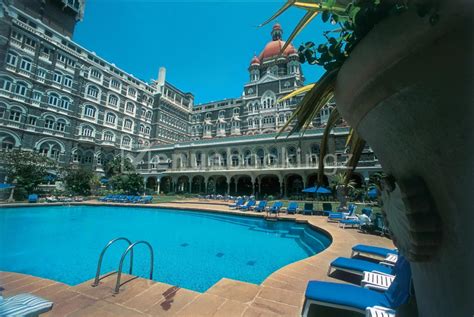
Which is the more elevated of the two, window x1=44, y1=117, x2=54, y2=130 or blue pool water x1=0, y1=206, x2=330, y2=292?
window x1=44, y1=117, x2=54, y2=130

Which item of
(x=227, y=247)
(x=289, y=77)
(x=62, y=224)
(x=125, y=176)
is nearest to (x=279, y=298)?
(x=227, y=247)

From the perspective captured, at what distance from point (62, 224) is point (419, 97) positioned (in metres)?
16.6

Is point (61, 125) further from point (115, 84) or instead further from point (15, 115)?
point (115, 84)

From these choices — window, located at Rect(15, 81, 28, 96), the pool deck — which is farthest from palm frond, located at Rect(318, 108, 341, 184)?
window, located at Rect(15, 81, 28, 96)

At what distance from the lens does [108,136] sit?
123 ft

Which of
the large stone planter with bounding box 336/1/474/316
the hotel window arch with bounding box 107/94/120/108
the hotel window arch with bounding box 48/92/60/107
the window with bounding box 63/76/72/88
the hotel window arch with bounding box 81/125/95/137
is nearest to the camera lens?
the large stone planter with bounding box 336/1/474/316

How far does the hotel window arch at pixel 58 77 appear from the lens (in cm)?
3027

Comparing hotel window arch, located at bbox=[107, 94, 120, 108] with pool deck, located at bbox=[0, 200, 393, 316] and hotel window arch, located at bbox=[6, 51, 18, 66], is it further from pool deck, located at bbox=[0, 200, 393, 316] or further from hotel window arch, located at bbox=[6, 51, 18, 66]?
pool deck, located at bbox=[0, 200, 393, 316]

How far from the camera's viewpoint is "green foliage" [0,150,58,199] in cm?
2089

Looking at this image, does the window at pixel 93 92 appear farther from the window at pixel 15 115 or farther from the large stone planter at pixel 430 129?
the large stone planter at pixel 430 129

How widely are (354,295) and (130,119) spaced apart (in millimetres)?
46827

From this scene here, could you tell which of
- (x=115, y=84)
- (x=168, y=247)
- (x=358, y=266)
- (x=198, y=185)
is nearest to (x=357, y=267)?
(x=358, y=266)

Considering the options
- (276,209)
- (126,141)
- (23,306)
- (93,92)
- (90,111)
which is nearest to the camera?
(23,306)

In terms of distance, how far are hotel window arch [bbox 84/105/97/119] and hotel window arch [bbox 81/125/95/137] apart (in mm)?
1910
